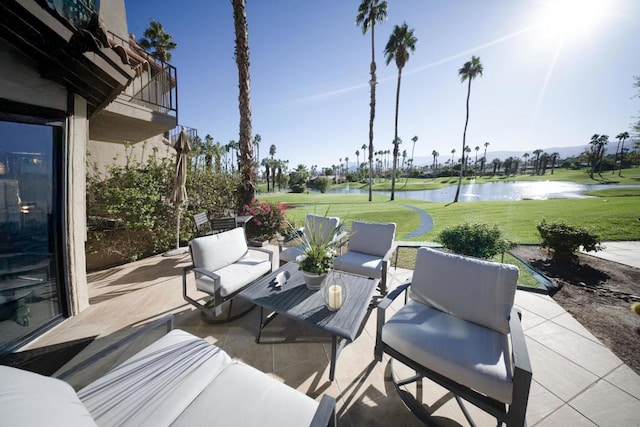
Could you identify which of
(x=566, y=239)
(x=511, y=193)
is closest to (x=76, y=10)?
(x=566, y=239)

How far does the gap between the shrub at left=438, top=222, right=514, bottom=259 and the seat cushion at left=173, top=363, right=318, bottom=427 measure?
13.2 ft

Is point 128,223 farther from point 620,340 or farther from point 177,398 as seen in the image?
point 620,340

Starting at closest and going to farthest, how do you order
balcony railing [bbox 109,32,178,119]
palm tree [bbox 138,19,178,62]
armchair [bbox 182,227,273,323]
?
1. armchair [bbox 182,227,273,323]
2. balcony railing [bbox 109,32,178,119]
3. palm tree [bbox 138,19,178,62]

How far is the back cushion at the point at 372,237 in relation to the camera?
156 inches

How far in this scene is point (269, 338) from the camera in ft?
9.04

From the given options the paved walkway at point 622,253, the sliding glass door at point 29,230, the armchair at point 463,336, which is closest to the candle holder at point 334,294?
the armchair at point 463,336

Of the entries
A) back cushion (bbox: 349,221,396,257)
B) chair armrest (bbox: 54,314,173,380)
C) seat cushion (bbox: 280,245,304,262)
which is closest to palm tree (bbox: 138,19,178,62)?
seat cushion (bbox: 280,245,304,262)

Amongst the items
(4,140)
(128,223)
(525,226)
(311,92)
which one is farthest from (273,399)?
(311,92)

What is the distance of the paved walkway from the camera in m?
5.08

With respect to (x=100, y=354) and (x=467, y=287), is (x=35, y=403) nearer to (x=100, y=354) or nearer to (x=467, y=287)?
(x=100, y=354)

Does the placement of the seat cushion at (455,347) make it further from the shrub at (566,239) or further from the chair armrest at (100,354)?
the shrub at (566,239)

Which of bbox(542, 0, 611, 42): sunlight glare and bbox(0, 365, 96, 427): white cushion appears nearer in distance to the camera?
bbox(0, 365, 96, 427): white cushion

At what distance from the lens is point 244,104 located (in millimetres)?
7008

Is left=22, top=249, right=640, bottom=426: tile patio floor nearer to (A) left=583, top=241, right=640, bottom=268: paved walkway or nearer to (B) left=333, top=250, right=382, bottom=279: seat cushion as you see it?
(B) left=333, top=250, right=382, bottom=279: seat cushion
